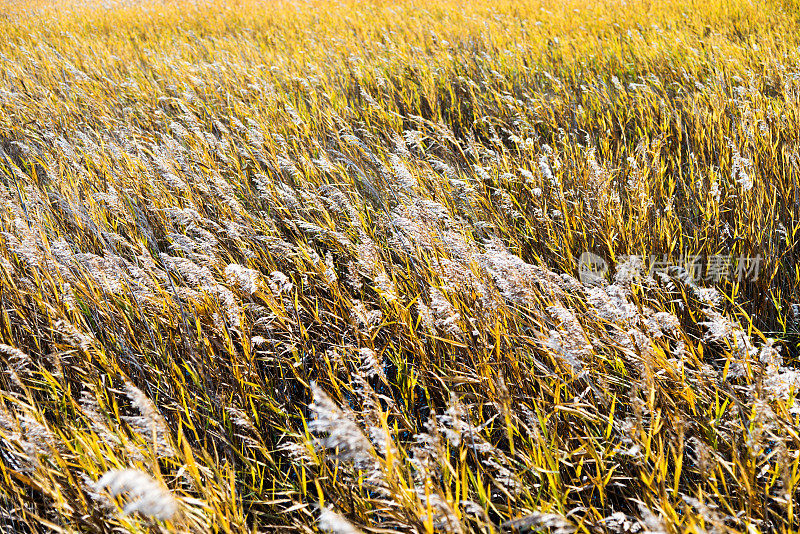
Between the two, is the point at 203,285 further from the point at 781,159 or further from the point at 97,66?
the point at 97,66

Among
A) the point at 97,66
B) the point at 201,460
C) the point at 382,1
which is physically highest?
the point at 382,1

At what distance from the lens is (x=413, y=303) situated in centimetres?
165

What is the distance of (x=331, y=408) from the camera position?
0.72 m

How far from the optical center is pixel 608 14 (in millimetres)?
4797

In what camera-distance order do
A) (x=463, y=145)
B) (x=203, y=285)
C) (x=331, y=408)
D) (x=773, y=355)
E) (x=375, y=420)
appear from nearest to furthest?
(x=331, y=408) → (x=773, y=355) → (x=375, y=420) → (x=203, y=285) → (x=463, y=145)

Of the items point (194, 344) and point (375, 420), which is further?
point (194, 344)

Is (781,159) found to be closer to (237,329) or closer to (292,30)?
(237,329)

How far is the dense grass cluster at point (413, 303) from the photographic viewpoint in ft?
3.25

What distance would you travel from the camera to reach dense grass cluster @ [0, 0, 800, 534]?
990 millimetres

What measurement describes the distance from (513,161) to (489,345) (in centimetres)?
128

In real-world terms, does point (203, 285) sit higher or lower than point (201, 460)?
higher

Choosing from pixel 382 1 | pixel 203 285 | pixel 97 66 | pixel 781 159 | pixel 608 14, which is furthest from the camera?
pixel 382 1

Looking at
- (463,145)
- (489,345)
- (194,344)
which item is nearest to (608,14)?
(463,145)

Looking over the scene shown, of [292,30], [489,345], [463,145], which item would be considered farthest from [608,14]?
[489,345]
